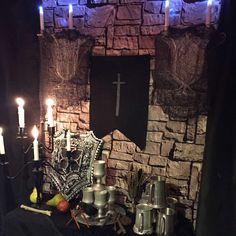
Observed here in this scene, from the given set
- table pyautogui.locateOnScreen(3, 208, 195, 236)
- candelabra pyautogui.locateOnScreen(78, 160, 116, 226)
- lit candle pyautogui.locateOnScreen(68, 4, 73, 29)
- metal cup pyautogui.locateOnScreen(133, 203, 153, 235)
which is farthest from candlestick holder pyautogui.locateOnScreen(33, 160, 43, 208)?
lit candle pyautogui.locateOnScreen(68, 4, 73, 29)

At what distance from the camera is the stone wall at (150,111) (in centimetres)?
182

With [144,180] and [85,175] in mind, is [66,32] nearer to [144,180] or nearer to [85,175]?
[85,175]

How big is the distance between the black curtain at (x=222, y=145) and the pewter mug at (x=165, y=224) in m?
0.16

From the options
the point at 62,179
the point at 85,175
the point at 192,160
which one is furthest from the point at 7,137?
the point at 192,160

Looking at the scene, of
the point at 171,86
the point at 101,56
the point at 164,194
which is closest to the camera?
the point at 164,194

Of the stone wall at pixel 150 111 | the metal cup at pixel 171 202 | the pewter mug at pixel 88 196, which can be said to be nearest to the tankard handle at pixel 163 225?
the metal cup at pixel 171 202

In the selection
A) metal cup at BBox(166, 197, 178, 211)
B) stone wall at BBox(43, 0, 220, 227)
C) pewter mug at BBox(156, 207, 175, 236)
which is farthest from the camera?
stone wall at BBox(43, 0, 220, 227)

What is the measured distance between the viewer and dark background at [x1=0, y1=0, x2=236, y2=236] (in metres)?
1.33

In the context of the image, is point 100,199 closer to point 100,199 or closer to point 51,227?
point 100,199

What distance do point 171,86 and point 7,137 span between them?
1221mm

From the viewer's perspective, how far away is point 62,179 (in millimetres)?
2053

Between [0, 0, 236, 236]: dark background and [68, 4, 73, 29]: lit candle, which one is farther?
[68, 4, 73, 29]: lit candle

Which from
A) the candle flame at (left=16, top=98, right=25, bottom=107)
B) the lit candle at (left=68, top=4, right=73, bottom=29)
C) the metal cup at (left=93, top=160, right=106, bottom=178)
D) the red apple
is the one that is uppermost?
the lit candle at (left=68, top=4, right=73, bottom=29)

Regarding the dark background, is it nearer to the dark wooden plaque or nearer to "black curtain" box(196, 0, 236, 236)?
"black curtain" box(196, 0, 236, 236)
